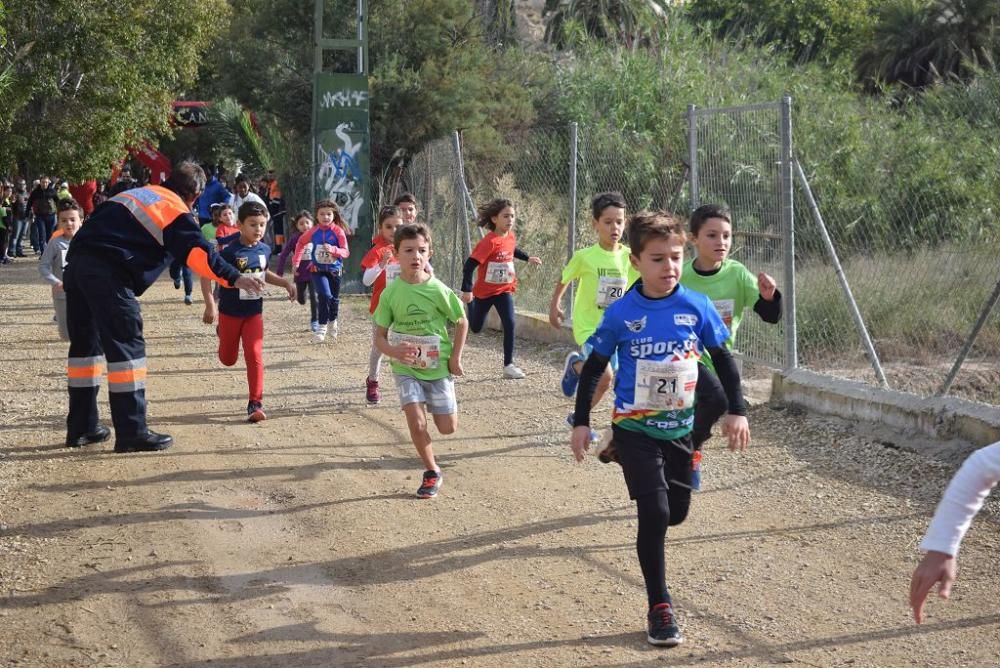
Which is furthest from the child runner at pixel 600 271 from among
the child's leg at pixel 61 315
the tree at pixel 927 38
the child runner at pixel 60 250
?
the tree at pixel 927 38

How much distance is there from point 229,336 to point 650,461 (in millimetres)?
5249

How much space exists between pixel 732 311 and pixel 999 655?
94.2 inches

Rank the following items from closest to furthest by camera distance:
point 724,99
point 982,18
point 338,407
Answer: point 338,407, point 724,99, point 982,18

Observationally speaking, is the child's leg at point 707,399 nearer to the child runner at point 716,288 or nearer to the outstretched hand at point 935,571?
the child runner at point 716,288

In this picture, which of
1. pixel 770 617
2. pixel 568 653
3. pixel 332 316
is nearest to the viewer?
pixel 568 653

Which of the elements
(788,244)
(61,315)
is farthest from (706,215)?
(61,315)

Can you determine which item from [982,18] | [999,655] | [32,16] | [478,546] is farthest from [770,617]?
[982,18]

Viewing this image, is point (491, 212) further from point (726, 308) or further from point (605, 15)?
point (605, 15)

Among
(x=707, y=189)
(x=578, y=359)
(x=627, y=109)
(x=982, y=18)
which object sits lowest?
(x=578, y=359)

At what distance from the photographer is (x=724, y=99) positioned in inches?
997

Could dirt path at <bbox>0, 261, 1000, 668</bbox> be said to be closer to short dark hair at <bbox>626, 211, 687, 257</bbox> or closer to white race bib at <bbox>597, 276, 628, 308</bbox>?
white race bib at <bbox>597, 276, 628, 308</bbox>

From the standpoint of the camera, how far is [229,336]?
376 inches

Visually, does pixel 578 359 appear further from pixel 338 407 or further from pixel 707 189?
pixel 707 189

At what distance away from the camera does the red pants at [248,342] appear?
368 inches
